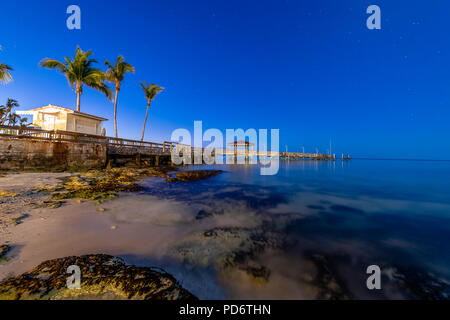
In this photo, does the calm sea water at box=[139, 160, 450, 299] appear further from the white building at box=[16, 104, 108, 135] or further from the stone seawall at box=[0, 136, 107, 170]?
the white building at box=[16, 104, 108, 135]

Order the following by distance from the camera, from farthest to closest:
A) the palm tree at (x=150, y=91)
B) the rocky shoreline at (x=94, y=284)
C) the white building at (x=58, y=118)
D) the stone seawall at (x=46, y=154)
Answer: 1. the palm tree at (x=150, y=91)
2. the white building at (x=58, y=118)
3. the stone seawall at (x=46, y=154)
4. the rocky shoreline at (x=94, y=284)

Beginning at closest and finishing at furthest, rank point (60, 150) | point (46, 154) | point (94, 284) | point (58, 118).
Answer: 1. point (94, 284)
2. point (46, 154)
3. point (60, 150)
4. point (58, 118)

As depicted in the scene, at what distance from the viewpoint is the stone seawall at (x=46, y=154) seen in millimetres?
8195

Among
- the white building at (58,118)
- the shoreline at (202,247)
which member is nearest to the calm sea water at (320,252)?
the shoreline at (202,247)

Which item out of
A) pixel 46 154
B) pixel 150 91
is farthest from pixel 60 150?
pixel 150 91

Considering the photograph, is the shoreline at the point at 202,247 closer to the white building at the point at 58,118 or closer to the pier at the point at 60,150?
the pier at the point at 60,150

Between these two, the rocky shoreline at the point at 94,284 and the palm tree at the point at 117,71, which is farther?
the palm tree at the point at 117,71

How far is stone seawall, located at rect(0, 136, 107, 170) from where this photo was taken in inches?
323

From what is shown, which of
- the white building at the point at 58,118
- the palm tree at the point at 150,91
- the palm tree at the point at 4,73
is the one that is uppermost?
the palm tree at the point at 150,91

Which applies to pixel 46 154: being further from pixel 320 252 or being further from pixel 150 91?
pixel 150 91

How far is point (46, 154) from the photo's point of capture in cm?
923
